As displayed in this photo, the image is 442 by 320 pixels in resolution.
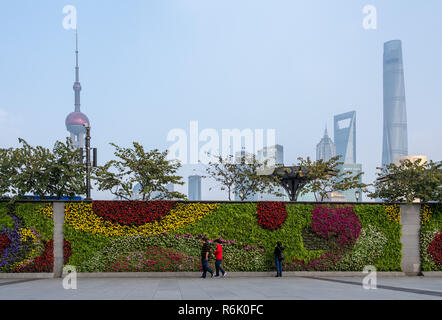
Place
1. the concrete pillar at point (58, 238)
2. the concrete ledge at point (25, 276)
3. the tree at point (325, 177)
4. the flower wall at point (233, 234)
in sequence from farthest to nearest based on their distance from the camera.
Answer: the tree at point (325, 177)
the flower wall at point (233, 234)
the concrete pillar at point (58, 238)
the concrete ledge at point (25, 276)

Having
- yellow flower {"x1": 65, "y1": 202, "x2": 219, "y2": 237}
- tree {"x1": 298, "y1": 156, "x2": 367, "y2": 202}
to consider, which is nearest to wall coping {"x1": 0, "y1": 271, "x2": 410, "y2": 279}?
yellow flower {"x1": 65, "y1": 202, "x2": 219, "y2": 237}

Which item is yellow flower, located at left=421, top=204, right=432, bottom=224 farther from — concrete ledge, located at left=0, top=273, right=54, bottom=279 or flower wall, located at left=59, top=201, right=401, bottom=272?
concrete ledge, located at left=0, top=273, right=54, bottom=279

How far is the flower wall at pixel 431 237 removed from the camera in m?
23.6

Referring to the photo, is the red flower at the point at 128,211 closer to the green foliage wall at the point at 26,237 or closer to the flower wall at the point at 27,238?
the flower wall at the point at 27,238

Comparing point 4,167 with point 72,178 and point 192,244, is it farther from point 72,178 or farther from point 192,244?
point 192,244

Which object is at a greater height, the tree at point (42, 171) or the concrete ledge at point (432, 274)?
the tree at point (42, 171)

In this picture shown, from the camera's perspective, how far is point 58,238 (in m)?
21.8

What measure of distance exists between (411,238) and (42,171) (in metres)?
21.7

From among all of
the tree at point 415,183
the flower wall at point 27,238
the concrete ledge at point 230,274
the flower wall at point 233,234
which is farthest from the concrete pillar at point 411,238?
the flower wall at point 27,238

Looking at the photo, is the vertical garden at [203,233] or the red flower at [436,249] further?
the red flower at [436,249]

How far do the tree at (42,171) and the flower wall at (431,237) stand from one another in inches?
783

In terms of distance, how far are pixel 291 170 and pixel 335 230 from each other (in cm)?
1007

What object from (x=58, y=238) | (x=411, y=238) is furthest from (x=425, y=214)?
(x=58, y=238)

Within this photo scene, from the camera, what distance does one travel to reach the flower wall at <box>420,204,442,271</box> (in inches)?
928
